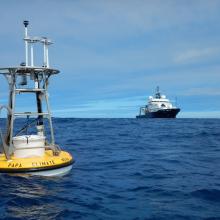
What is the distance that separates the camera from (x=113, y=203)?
9.41 meters

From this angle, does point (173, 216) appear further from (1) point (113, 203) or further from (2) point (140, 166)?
(2) point (140, 166)

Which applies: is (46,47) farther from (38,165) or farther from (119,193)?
(119,193)

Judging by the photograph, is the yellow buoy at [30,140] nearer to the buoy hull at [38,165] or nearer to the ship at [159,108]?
the buoy hull at [38,165]

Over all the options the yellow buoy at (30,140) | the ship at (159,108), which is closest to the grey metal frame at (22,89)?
the yellow buoy at (30,140)

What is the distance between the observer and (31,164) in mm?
Result: 11734

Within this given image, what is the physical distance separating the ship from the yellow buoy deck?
325 ft

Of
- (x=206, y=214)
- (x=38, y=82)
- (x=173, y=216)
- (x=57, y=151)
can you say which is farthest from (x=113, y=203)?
(x=38, y=82)

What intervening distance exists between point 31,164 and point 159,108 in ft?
353

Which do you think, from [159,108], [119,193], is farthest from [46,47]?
[159,108]

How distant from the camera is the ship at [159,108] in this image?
365 feet

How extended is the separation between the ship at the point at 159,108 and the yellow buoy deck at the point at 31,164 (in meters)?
99.0

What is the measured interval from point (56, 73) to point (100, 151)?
28.5 feet

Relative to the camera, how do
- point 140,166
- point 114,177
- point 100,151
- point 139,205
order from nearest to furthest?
1. point 139,205
2. point 114,177
3. point 140,166
4. point 100,151

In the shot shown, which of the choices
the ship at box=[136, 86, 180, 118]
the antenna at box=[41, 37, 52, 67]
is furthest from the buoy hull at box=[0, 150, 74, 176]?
the ship at box=[136, 86, 180, 118]
